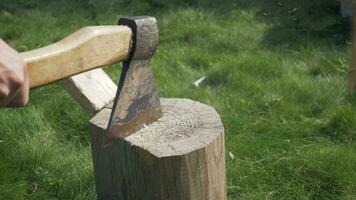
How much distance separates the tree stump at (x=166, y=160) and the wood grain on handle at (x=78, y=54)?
0.39m

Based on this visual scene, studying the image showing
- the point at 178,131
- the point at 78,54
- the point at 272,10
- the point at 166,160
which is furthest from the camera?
the point at 272,10

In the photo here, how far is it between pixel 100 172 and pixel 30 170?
31.3 inches

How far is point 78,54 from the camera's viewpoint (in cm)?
191

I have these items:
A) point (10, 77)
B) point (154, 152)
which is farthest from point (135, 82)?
point (10, 77)

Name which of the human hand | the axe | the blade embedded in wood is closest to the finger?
the human hand

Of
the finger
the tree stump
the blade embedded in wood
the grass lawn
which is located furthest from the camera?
the grass lawn

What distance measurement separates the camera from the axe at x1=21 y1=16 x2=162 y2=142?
183cm

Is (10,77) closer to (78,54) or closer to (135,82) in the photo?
(78,54)

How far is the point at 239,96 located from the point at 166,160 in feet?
6.41

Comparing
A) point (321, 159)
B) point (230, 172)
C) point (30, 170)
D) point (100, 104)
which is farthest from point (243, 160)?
point (30, 170)

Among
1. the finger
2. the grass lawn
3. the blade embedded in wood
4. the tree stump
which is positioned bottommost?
the grass lawn

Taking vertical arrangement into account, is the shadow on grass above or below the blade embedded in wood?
below

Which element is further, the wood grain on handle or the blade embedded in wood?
the blade embedded in wood

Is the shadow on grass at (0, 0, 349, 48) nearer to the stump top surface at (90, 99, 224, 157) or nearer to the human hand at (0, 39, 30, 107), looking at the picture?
the stump top surface at (90, 99, 224, 157)
